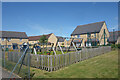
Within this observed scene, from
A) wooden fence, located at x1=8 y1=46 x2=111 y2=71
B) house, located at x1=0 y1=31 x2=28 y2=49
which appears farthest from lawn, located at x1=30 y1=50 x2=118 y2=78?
house, located at x1=0 y1=31 x2=28 y2=49

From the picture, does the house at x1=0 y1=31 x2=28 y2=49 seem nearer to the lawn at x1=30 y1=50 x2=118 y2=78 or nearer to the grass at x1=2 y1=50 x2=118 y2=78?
the grass at x1=2 y1=50 x2=118 y2=78

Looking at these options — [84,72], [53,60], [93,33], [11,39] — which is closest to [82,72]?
[84,72]

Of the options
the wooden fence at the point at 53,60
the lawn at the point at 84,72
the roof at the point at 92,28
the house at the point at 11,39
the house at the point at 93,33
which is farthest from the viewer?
the house at the point at 11,39

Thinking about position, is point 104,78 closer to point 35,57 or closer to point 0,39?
point 35,57

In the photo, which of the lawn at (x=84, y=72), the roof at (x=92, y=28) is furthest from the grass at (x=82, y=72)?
the roof at (x=92, y=28)

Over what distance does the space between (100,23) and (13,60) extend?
123ft

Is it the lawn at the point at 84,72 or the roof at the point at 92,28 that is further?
the roof at the point at 92,28

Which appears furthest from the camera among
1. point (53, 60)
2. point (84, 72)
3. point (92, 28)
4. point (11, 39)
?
point (11, 39)

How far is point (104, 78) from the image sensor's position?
6215mm

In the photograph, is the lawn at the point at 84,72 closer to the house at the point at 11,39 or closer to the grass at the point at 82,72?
the grass at the point at 82,72

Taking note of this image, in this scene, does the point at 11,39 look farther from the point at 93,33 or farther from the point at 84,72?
the point at 84,72

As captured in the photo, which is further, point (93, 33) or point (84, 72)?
point (93, 33)

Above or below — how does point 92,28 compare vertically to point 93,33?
above

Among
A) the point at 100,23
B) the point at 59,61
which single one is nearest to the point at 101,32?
the point at 100,23
